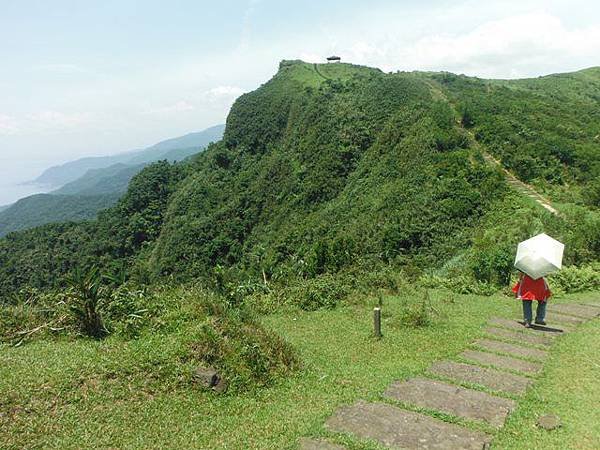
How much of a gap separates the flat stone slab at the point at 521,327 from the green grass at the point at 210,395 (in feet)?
1.27

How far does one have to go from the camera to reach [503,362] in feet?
27.6

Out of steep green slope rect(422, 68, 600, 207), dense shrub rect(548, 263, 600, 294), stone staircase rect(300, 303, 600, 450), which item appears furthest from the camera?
steep green slope rect(422, 68, 600, 207)

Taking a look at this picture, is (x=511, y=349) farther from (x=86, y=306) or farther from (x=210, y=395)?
(x=86, y=306)

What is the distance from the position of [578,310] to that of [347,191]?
36.5m

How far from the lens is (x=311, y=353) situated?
936 centimetres

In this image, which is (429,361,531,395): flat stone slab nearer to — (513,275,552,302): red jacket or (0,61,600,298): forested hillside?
(513,275,552,302): red jacket

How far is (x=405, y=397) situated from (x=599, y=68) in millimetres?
100697

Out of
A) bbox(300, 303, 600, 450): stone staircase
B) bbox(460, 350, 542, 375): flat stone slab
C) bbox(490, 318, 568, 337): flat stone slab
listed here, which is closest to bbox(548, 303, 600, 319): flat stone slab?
bbox(490, 318, 568, 337): flat stone slab

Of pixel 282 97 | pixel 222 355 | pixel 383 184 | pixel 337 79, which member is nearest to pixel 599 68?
pixel 337 79

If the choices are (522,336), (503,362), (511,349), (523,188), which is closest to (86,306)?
(503,362)

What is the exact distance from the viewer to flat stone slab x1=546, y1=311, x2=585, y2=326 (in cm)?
1076

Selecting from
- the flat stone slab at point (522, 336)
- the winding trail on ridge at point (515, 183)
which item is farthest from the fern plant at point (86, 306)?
the winding trail on ridge at point (515, 183)

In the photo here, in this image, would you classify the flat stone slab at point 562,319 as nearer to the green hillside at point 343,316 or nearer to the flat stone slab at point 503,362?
the green hillside at point 343,316

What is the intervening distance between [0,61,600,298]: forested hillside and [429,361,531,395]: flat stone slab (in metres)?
5.86
